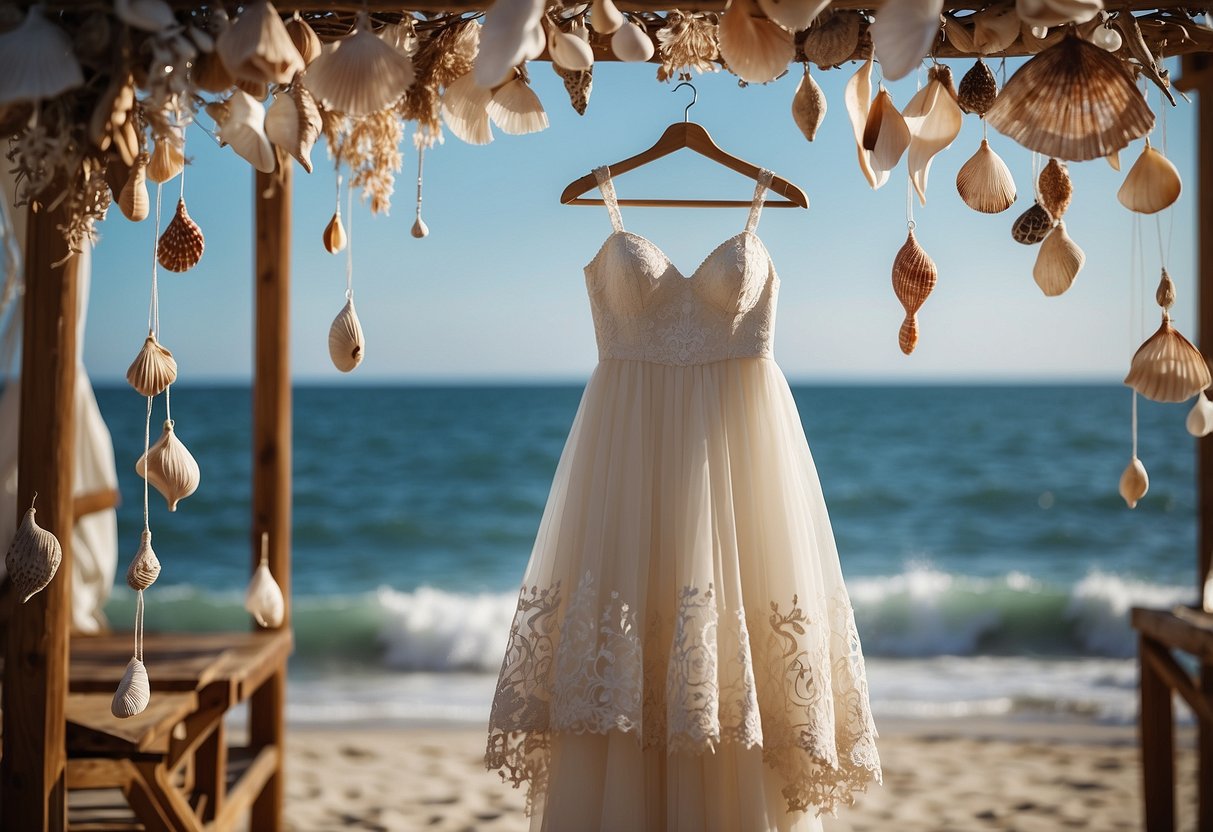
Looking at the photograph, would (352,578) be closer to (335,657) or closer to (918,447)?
(335,657)

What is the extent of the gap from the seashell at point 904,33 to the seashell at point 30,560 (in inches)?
60.3

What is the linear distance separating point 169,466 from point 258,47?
747mm

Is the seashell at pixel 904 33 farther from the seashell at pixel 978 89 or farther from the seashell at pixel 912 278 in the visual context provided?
the seashell at pixel 912 278

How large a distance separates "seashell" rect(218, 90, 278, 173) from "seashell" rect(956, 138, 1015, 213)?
1182 millimetres

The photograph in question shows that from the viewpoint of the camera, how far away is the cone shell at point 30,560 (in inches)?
64.1

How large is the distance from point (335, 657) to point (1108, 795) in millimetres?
5451

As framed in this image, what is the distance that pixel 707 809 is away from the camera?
1.76m

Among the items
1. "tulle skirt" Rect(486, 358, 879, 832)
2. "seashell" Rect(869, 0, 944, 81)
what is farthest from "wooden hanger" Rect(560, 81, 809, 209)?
"seashell" Rect(869, 0, 944, 81)

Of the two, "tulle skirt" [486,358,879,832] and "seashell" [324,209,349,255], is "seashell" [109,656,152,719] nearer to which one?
"tulle skirt" [486,358,879,832]

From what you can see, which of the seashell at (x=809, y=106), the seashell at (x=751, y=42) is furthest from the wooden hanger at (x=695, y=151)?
the seashell at (x=751, y=42)

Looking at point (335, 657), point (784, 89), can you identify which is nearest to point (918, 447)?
point (784, 89)

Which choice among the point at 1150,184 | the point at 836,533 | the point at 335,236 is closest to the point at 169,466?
the point at 335,236

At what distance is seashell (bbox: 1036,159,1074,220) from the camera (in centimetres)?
180

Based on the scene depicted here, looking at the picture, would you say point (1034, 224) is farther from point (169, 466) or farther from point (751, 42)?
point (169, 466)
